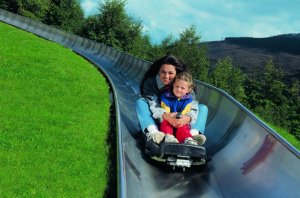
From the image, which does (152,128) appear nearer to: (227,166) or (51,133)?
(227,166)

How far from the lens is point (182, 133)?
713cm

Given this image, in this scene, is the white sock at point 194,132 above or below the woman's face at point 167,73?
below

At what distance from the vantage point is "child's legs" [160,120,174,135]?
717 cm

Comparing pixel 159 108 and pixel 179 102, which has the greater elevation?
pixel 179 102

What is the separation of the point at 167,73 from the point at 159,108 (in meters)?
0.67

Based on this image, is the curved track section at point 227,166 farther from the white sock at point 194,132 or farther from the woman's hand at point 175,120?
the woman's hand at point 175,120

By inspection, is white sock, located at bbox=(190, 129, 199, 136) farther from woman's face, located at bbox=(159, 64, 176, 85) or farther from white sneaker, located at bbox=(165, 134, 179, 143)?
woman's face, located at bbox=(159, 64, 176, 85)

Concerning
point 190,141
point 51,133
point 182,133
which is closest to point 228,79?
point 51,133

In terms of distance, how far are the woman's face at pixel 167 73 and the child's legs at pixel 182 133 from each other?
1.03 metres

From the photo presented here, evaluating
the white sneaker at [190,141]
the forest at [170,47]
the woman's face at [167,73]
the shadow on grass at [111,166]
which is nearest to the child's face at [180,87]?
the woman's face at [167,73]

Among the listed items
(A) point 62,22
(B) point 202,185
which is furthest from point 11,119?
(A) point 62,22

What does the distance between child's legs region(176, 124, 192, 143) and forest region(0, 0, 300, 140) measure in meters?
28.0

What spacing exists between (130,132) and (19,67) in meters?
8.25

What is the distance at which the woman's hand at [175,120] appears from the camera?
7.23 metres
